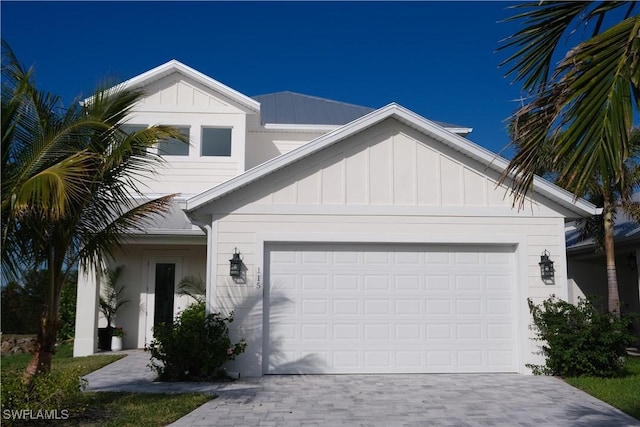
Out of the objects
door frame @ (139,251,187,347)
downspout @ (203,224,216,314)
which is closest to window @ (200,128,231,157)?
door frame @ (139,251,187,347)

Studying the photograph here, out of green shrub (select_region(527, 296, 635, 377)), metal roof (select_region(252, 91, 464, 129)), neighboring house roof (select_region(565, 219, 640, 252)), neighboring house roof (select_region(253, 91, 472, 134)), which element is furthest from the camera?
metal roof (select_region(252, 91, 464, 129))

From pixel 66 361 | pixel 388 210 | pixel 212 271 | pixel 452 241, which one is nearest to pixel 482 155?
pixel 452 241

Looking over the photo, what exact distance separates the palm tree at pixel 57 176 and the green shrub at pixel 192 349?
93.1 inches

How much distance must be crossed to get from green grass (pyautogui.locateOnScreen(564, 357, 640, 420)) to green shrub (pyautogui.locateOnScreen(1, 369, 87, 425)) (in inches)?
291

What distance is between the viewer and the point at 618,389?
367 inches

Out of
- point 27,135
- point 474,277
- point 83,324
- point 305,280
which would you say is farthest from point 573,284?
point 27,135

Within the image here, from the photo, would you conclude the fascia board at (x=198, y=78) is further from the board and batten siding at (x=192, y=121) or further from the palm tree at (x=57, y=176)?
the palm tree at (x=57, y=176)

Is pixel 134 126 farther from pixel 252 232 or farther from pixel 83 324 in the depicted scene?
pixel 252 232

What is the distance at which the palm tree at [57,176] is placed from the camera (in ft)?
21.7

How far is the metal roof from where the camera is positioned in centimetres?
1920

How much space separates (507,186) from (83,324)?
10391 mm

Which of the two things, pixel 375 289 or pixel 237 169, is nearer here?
pixel 375 289

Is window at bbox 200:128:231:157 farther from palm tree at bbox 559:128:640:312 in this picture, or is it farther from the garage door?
palm tree at bbox 559:128:640:312

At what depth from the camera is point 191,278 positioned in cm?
1569
